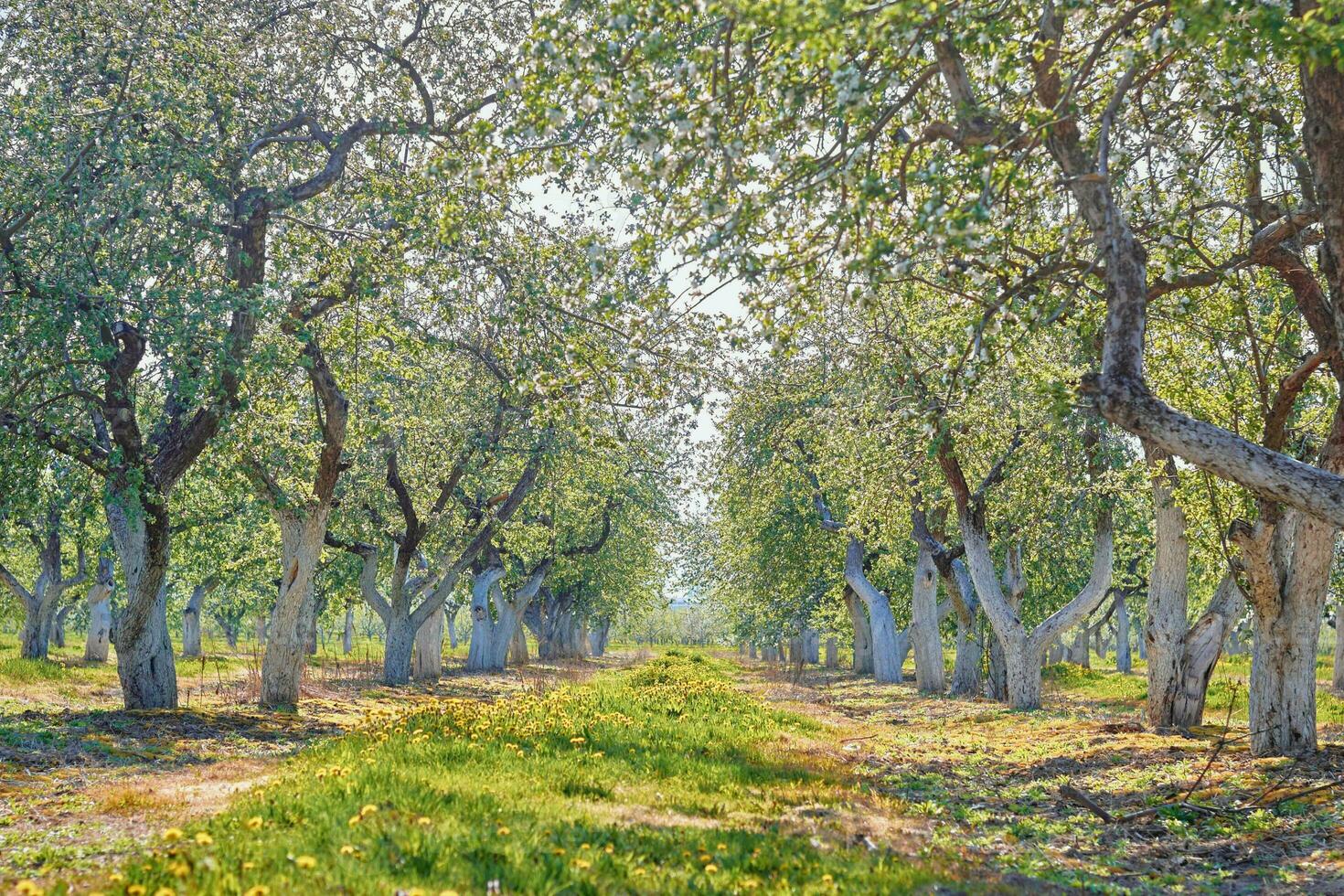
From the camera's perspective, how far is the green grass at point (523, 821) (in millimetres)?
5219

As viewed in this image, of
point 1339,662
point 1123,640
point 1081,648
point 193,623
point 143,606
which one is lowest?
point 1081,648

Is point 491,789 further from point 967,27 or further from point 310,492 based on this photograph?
point 310,492

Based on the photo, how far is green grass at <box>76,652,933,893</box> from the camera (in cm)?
522

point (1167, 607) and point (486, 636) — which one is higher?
point (1167, 607)

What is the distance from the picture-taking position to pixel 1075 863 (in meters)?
7.76

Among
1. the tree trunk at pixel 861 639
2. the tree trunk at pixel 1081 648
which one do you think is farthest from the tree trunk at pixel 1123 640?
the tree trunk at pixel 861 639

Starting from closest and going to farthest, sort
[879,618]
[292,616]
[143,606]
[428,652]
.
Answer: [143,606] → [292,616] → [879,618] → [428,652]

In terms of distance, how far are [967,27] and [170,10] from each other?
39.9 feet

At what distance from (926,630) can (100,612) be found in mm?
28880

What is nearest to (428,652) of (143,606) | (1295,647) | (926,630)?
(926,630)

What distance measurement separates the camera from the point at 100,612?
113 feet

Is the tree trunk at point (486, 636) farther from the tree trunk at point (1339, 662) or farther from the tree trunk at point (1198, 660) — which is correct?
the tree trunk at point (1339, 662)

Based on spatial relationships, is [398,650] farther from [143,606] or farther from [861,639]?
[861,639]

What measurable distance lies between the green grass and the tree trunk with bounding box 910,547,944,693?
56.2ft
